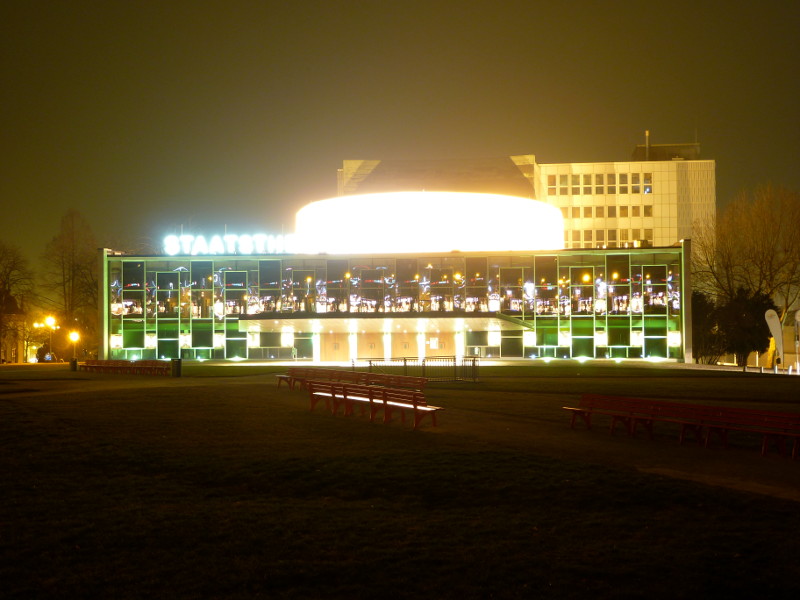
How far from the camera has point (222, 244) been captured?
59.8m

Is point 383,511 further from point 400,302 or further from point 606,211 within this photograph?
point 606,211

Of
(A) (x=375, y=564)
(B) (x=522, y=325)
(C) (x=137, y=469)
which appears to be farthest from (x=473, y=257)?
(A) (x=375, y=564)

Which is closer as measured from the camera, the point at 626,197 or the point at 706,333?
the point at 706,333

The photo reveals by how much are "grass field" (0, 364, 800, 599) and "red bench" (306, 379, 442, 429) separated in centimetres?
57

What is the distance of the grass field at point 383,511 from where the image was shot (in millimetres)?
7953

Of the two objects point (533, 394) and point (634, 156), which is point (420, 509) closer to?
point (533, 394)

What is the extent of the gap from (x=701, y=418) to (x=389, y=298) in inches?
1668

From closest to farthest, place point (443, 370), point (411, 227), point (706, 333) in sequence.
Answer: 1. point (443, 370)
2. point (706, 333)
3. point (411, 227)

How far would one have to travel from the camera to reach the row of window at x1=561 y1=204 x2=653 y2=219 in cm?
9525

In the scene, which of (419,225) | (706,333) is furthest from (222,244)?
(706,333)

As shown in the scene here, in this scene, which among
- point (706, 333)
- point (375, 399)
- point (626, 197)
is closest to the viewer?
point (375, 399)

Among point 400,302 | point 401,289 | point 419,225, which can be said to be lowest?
point 400,302

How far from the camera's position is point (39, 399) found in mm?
25766

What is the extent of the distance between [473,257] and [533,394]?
31564 mm
